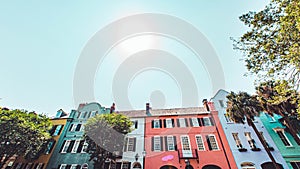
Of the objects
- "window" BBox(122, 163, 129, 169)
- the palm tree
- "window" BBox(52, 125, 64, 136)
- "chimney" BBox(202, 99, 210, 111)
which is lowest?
"window" BBox(122, 163, 129, 169)

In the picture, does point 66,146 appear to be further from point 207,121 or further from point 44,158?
point 207,121

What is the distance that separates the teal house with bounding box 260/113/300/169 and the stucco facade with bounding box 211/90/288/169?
51 cm

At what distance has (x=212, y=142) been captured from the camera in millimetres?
20688

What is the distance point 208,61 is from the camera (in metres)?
15.0

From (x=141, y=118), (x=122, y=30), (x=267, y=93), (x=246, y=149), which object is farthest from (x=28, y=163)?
(x=267, y=93)

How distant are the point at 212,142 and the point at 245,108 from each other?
6620mm

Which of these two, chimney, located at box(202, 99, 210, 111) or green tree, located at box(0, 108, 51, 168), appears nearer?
green tree, located at box(0, 108, 51, 168)

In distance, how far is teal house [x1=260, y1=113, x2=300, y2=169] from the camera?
712 inches

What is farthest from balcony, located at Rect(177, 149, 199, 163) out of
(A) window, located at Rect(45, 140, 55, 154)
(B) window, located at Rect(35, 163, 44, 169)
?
(B) window, located at Rect(35, 163, 44, 169)

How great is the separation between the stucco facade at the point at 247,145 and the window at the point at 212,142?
1.66 m

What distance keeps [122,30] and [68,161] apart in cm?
1840

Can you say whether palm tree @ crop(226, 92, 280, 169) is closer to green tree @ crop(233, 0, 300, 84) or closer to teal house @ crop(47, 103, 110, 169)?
green tree @ crop(233, 0, 300, 84)

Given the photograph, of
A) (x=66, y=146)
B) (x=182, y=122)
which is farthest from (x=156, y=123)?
(x=66, y=146)

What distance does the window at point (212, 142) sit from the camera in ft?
66.1
